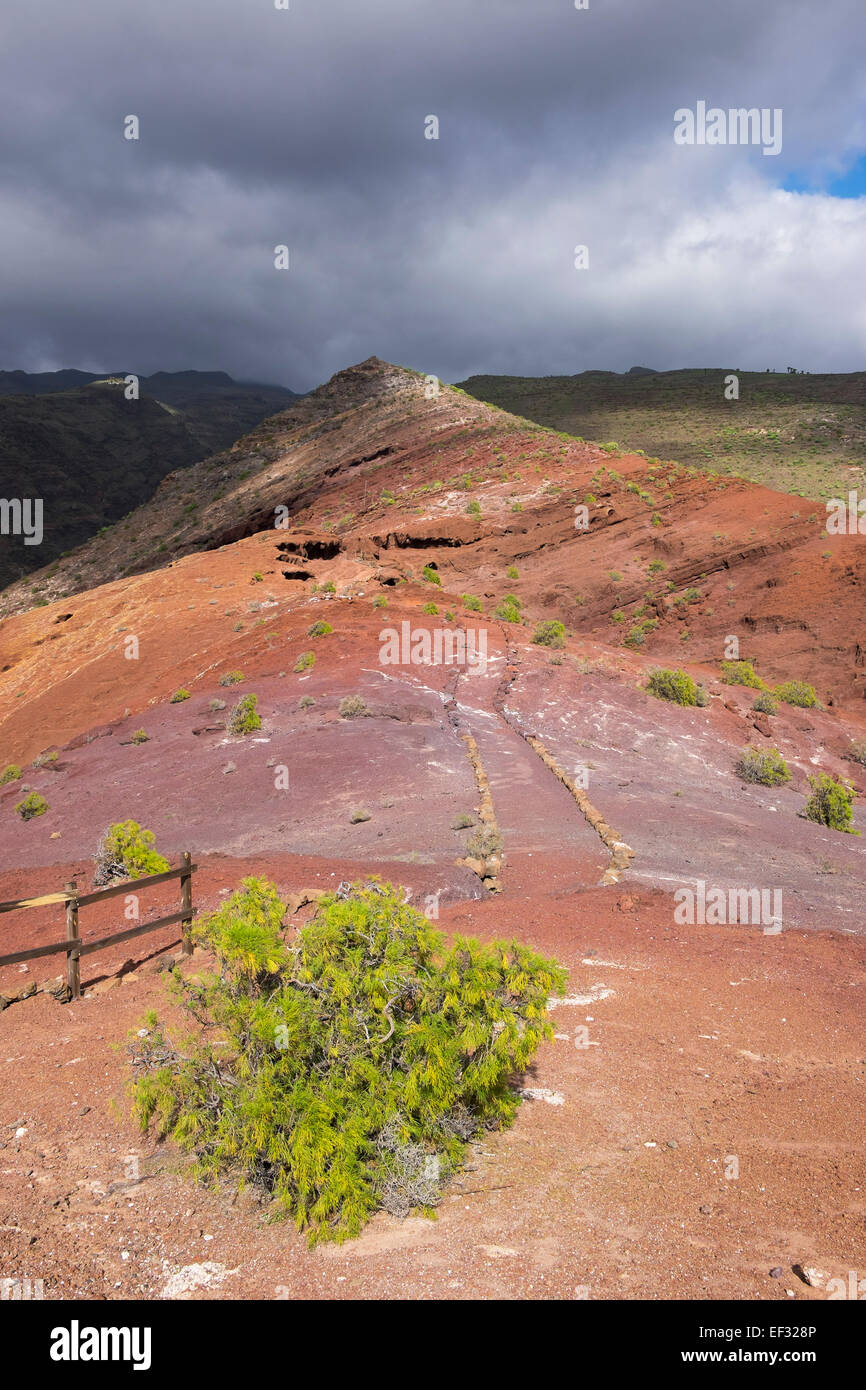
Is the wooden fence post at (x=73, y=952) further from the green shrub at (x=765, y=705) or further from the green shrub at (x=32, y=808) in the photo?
the green shrub at (x=765, y=705)

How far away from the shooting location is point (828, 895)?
998cm

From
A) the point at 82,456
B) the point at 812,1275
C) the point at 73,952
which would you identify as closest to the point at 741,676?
the point at 73,952

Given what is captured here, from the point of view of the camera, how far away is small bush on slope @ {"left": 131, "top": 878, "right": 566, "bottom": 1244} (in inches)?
172

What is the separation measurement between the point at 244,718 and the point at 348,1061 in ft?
42.7

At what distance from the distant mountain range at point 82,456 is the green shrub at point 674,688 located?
256 ft

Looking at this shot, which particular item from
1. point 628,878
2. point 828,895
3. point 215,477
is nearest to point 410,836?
point 628,878

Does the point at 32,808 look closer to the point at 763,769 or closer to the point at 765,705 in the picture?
the point at 763,769

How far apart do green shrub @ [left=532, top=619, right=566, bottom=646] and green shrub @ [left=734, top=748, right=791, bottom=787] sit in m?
7.71

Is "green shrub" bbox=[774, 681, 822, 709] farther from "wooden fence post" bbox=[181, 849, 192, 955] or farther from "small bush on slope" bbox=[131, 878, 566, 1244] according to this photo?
"small bush on slope" bbox=[131, 878, 566, 1244]

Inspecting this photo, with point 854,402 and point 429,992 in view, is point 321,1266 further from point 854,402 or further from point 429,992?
point 854,402

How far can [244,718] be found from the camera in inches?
666

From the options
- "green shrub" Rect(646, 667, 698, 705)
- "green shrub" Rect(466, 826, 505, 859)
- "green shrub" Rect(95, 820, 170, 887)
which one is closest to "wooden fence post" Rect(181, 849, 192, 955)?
"green shrub" Rect(95, 820, 170, 887)

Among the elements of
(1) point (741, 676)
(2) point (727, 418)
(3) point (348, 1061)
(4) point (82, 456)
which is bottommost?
(3) point (348, 1061)
